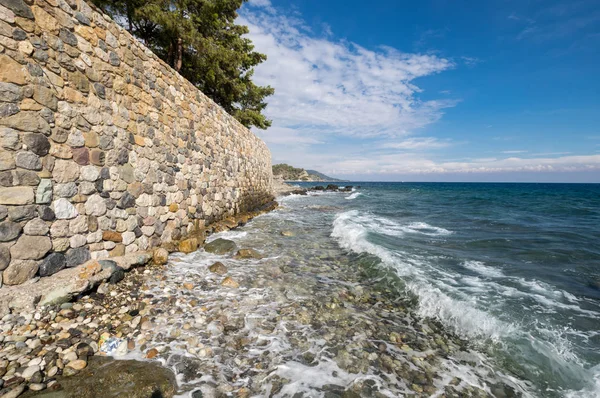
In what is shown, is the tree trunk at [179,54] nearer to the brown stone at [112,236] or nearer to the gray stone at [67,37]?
the gray stone at [67,37]

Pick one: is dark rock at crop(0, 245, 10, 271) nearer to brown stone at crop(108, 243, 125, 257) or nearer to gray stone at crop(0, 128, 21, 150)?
gray stone at crop(0, 128, 21, 150)

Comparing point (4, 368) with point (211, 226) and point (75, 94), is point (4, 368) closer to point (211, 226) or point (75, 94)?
point (75, 94)

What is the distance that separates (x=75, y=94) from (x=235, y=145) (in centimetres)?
781

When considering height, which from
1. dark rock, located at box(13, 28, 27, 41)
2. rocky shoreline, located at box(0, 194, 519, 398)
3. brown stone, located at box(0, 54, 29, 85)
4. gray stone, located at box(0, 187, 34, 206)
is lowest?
rocky shoreline, located at box(0, 194, 519, 398)

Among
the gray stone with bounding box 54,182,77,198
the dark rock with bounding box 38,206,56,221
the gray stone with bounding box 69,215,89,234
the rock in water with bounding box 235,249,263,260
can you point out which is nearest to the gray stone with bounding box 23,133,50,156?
the gray stone with bounding box 54,182,77,198

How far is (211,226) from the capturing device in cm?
896

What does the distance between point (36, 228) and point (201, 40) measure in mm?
10673

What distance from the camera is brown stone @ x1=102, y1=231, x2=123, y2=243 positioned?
4656 mm

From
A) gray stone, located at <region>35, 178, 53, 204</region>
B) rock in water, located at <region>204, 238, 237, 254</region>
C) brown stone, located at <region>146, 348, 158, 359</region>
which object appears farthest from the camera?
rock in water, located at <region>204, 238, 237, 254</region>

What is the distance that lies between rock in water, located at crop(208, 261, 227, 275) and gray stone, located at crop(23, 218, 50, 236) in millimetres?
2795

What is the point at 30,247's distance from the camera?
354cm

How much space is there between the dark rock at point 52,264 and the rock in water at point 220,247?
3284 mm

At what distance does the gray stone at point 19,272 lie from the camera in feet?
10.8

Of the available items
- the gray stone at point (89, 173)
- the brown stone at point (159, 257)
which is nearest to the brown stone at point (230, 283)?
the brown stone at point (159, 257)
